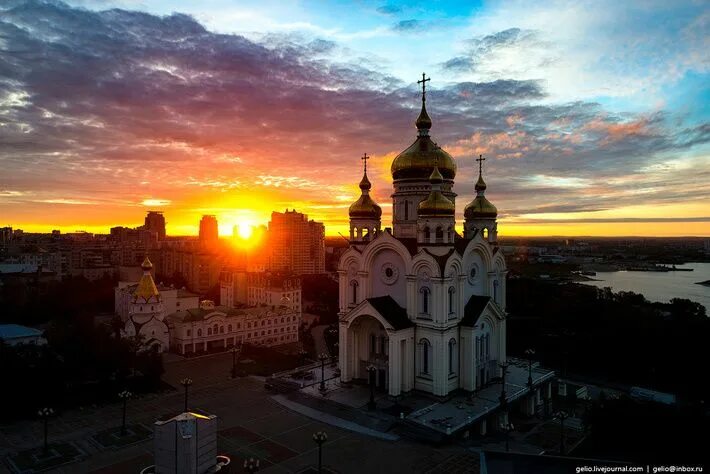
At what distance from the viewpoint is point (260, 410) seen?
70.2 feet

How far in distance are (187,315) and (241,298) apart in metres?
14.1

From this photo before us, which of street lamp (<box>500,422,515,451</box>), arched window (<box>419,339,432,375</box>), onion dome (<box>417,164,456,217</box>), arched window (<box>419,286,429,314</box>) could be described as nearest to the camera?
street lamp (<box>500,422,515,451</box>)

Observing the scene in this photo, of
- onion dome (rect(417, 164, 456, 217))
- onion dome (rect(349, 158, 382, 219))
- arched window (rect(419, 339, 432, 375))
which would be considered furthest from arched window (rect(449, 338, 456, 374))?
onion dome (rect(349, 158, 382, 219))

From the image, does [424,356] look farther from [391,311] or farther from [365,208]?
[365,208]

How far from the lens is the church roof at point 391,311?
21328 millimetres

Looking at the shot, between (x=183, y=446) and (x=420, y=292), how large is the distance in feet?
37.6

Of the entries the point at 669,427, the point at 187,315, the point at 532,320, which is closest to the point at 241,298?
the point at 187,315

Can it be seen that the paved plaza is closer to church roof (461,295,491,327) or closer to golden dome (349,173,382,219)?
church roof (461,295,491,327)

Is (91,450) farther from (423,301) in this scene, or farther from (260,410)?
(423,301)

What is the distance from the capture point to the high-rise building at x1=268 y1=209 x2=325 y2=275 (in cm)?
7838

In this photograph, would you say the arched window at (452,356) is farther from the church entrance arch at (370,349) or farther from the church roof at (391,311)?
the church entrance arch at (370,349)

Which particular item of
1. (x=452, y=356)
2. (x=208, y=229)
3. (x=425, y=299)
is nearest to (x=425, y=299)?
(x=425, y=299)

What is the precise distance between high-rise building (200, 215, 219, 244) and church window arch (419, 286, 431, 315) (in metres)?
78.5

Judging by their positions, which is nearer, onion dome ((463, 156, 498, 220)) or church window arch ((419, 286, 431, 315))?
church window arch ((419, 286, 431, 315))
